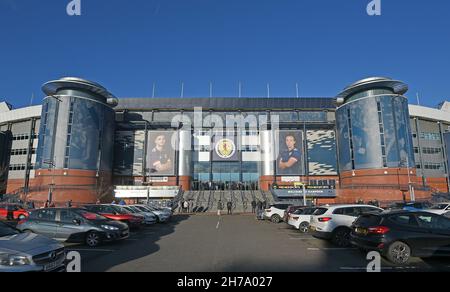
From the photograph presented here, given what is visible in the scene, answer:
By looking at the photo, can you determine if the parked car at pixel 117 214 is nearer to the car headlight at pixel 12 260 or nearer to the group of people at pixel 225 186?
the car headlight at pixel 12 260

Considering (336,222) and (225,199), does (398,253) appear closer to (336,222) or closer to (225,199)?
(336,222)

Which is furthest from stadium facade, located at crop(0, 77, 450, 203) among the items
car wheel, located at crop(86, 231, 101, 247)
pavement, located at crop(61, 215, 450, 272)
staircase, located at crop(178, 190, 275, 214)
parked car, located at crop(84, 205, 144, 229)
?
car wheel, located at crop(86, 231, 101, 247)

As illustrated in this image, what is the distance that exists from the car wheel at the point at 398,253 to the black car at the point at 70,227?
9.66m

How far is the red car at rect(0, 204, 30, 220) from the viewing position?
2248cm

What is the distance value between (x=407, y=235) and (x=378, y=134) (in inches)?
1892

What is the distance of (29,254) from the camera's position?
18.8 ft

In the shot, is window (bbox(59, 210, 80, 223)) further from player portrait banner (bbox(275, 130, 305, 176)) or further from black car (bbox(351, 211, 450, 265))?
player portrait banner (bbox(275, 130, 305, 176))

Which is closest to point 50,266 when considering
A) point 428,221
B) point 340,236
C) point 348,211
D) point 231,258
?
point 231,258

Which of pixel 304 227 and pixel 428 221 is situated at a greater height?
pixel 428 221

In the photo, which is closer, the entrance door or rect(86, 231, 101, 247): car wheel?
rect(86, 231, 101, 247): car wheel

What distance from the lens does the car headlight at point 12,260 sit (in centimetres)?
554

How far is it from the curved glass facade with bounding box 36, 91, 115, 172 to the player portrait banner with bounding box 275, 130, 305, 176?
34220 millimetres
